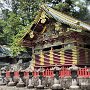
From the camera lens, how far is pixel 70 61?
1683 cm

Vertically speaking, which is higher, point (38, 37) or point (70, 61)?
point (38, 37)

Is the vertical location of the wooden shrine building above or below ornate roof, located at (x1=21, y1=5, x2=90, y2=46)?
below

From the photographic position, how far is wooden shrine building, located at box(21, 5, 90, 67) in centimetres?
1625

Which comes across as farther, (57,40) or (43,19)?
(43,19)

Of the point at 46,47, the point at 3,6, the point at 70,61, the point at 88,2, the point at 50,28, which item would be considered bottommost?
the point at 70,61

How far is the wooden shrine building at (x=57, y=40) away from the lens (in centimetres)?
1625

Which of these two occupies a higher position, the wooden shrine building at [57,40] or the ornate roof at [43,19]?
the ornate roof at [43,19]

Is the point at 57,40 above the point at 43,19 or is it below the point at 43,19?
below

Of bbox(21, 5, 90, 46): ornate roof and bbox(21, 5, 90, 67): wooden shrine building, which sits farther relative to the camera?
bbox(21, 5, 90, 46): ornate roof

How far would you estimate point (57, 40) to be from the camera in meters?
18.1

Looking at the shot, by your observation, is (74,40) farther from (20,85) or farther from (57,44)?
(20,85)

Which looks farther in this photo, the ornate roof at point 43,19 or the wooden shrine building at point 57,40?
the ornate roof at point 43,19

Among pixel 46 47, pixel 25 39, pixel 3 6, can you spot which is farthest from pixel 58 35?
pixel 3 6

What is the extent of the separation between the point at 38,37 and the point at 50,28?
1.81m
